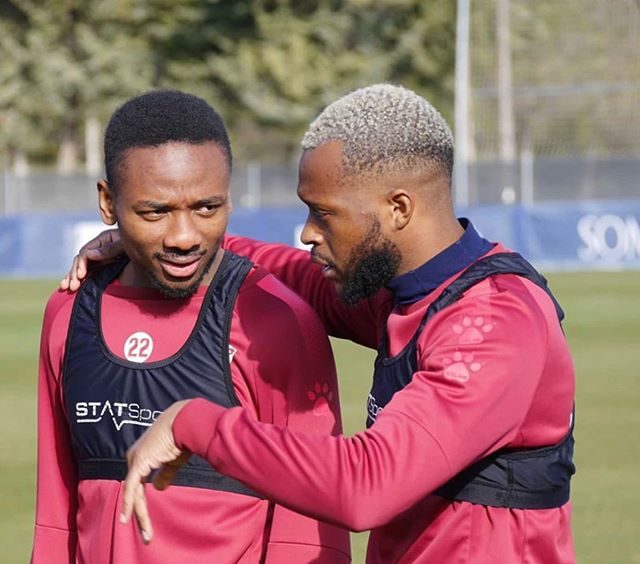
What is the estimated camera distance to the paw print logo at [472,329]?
3174mm

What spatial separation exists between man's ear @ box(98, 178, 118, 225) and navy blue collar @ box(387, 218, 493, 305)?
875 mm

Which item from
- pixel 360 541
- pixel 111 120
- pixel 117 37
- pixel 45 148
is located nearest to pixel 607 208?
pixel 360 541

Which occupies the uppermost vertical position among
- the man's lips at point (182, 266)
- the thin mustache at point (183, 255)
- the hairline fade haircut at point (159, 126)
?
the hairline fade haircut at point (159, 126)

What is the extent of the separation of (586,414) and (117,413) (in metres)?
8.34

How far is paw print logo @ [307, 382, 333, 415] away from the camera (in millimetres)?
3746

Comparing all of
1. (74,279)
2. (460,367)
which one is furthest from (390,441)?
(74,279)

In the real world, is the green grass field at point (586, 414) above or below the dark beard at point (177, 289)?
below

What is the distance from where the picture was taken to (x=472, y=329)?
3.20 meters

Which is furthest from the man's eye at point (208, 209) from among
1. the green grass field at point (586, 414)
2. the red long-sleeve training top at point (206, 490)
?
the green grass field at point (586, 414)

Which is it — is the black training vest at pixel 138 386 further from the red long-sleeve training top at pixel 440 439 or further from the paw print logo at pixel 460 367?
the paw print logo at pixel 460 367

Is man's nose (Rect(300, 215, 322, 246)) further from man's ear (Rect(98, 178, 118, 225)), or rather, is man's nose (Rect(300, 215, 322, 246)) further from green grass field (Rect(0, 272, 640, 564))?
green grass field (Rect(0, 272, 640, 564))

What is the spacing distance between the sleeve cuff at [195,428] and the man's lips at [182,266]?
0.73 m

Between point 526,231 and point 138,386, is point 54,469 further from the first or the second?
point 526,231

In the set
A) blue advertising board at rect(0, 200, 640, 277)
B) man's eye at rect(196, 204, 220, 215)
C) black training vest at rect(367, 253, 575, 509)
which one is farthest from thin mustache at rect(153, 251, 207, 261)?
blue advertising board at rect(0, 200, 640, 277)
